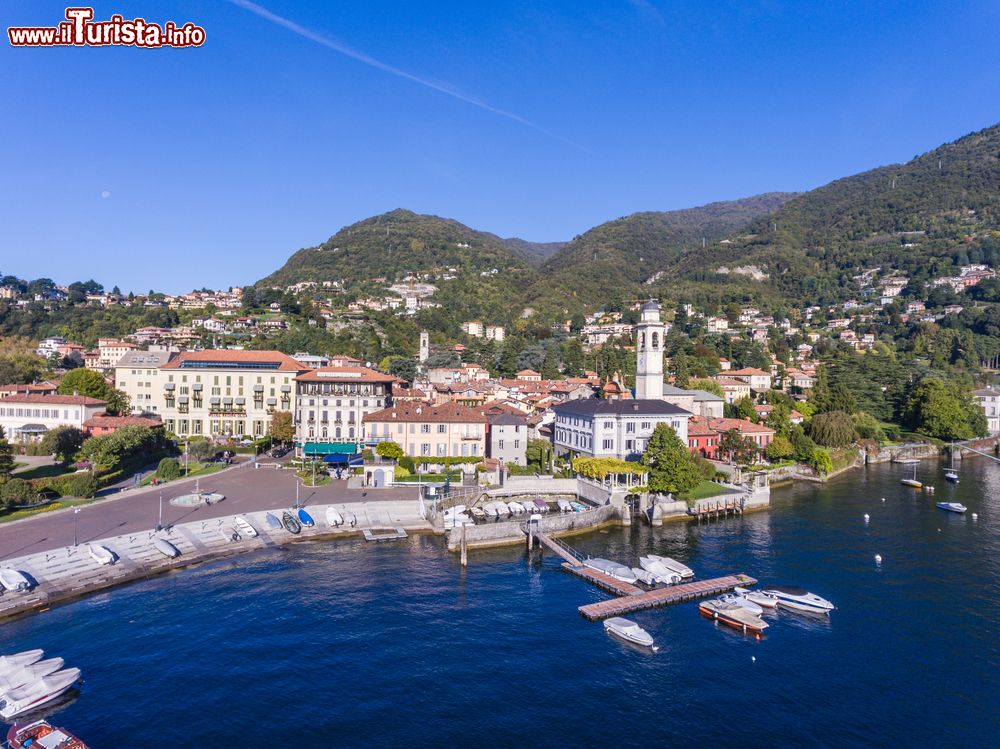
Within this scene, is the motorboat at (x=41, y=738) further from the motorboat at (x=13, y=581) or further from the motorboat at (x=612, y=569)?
the motorboat at (x=612, y=569)

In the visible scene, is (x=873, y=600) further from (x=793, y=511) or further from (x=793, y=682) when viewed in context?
(x=793, y=511)

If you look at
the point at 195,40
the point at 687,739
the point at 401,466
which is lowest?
the point at 687,739

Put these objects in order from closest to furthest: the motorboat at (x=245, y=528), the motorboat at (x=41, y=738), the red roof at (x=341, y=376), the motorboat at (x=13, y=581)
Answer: the motorboat at (x=41, y=738), the motorboat at (x=13, y=581), the motorboat at (x=245, y=528), the red roof at (x=341, y=376)

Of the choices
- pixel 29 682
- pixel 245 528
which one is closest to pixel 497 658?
pixel 29 682

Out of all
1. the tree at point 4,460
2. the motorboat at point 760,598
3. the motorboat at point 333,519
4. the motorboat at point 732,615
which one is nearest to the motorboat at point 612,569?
the motorboat at point 732,615

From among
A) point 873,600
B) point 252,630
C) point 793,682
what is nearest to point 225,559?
point 252,630

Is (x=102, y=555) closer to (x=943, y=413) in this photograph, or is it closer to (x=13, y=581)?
(x=13, y=581)
